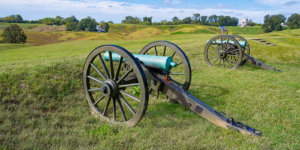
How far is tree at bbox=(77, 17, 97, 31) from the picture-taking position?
292 ft

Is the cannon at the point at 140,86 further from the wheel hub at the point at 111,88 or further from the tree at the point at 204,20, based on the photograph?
the tree at the point at 204,20

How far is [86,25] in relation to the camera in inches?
3551

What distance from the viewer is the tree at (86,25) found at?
89.1m

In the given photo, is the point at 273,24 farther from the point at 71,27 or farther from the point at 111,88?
the point at 111,88

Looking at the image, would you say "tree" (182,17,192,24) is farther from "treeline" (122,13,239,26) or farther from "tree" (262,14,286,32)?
"tree" (262,14,286,32)

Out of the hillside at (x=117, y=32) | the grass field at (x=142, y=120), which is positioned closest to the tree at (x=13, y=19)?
the hillside at (x=117, y=32)

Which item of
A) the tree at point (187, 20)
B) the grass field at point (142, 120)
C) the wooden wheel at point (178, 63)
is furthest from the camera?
the tree at point (187, 20)

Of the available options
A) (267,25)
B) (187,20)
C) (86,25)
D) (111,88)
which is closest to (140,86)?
(111,88)

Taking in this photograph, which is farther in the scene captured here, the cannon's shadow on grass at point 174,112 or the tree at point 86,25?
the tree at point 86,25

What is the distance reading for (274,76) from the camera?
8.91m

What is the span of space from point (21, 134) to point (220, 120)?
3.85m

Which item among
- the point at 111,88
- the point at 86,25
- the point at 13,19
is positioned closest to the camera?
the point at 111,88

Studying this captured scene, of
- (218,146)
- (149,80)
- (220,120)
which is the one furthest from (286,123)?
(149,80)

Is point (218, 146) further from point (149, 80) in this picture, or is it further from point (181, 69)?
point (181, 69)
